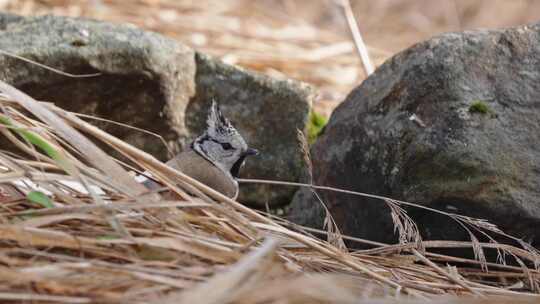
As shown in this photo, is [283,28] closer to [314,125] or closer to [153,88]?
[314,125]

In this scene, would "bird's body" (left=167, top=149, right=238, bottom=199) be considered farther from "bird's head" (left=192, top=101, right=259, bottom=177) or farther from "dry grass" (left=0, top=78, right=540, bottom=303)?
"dry grass" (left=0, top=78, right=540, bottom=303)

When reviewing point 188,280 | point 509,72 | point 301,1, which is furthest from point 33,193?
point 301,1

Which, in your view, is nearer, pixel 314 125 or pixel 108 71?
pixel 108 71

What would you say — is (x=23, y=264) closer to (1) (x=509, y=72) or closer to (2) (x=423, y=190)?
(2) (x=423, y=190)

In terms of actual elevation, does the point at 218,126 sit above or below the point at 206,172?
above

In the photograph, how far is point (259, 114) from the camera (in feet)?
13.3

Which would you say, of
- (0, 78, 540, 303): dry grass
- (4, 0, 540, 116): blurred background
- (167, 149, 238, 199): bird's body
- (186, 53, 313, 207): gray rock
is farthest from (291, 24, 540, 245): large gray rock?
(4, 0, 540, 116): blurred background

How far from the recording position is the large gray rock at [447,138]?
2.87 m

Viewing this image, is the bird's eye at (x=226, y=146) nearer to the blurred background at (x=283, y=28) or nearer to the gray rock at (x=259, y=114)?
the gray rock at (x=259, y=114)

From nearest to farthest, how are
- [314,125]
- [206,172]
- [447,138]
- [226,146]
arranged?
[447,138], [206,172], [226,146], [314,125]

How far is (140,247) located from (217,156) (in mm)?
1732

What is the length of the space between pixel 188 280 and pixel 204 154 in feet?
5.91

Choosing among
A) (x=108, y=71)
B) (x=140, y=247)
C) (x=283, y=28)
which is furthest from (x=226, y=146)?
(x=283, y=28)

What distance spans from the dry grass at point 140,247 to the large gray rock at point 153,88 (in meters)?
1.19
